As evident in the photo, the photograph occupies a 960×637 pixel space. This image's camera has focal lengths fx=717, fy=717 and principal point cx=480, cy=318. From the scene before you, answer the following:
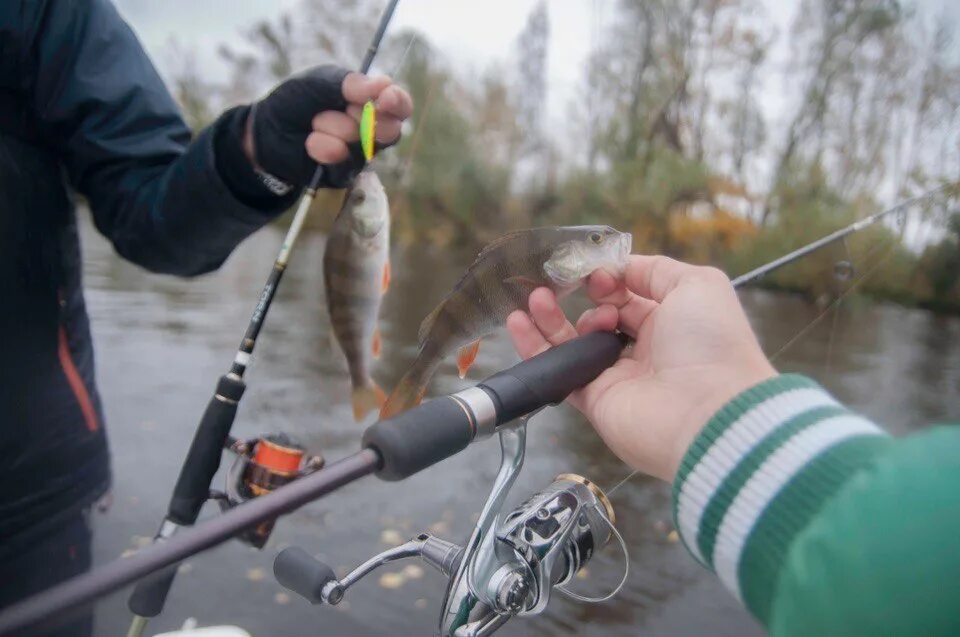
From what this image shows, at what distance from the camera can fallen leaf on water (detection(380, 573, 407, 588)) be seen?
12.6 feet

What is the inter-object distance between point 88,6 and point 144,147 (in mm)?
386

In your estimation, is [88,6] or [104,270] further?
[104,270]

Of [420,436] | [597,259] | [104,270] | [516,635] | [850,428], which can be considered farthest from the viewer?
[104,270]

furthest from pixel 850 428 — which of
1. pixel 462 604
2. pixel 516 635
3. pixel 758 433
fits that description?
pixel 516 635

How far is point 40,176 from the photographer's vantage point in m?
1.94

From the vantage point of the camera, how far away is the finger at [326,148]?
186 centimetres

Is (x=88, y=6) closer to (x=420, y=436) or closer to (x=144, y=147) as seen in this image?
(x=144, y=147)

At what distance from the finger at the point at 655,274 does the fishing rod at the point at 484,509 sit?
15cm

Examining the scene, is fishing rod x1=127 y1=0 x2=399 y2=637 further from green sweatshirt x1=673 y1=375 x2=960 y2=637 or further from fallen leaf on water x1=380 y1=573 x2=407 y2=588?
fallen leaf on water x1=380 y1=573 x2=407 y2=588

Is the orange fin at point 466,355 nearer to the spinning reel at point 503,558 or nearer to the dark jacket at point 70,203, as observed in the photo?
the spinning reel at point 503,558

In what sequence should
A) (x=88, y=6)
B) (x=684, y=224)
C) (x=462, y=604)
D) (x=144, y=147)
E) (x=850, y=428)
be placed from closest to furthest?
(x=850, y=428), (x=462, y=604), (x=88, y=6), (x=144, y=147), (x=684, y=224)

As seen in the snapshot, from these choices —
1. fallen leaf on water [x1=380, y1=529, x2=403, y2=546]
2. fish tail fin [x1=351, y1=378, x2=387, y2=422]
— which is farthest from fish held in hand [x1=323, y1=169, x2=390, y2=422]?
fallen leaf on water [x1=380, y1=529, x2=403, y2=546]

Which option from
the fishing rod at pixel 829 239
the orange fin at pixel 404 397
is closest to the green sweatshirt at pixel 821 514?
the orange fin at pixel 404 397

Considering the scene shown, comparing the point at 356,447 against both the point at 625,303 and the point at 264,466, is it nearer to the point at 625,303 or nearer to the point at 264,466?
the point at 264,466
